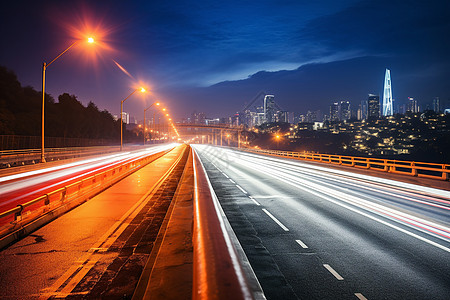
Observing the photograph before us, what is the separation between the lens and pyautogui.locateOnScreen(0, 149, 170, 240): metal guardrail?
313 inches

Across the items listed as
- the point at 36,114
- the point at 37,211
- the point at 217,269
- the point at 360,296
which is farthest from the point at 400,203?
the point at 36,114

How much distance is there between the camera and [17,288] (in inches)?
199

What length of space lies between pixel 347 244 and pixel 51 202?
34.5 ft

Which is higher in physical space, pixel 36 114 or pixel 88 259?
pixel 36 114

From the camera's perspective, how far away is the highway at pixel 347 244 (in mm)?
5359

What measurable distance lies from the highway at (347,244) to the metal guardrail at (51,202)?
19.6 ft

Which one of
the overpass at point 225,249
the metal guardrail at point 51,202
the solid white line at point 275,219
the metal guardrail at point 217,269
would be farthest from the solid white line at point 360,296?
the metal guardrail at point 51,202

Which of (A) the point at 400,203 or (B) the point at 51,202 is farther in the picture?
(A) the point at 400,203

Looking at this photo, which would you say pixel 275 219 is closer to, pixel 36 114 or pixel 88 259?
pixel 88 259

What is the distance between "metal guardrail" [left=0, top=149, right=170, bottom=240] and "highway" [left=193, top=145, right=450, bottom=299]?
5.99m

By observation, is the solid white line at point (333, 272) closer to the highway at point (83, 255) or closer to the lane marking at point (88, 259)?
the highway at point (83, 255)

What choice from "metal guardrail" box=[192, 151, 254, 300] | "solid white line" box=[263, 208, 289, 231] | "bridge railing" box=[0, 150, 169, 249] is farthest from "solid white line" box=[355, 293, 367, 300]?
"bridge railing" box=[0, 150, 169, 249]

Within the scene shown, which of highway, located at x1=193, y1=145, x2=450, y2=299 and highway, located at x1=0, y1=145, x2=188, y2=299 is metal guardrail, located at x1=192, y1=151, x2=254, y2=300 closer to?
highway, located at x1=193, y1=145, x2=450, y2=299

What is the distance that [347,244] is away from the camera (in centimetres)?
769
